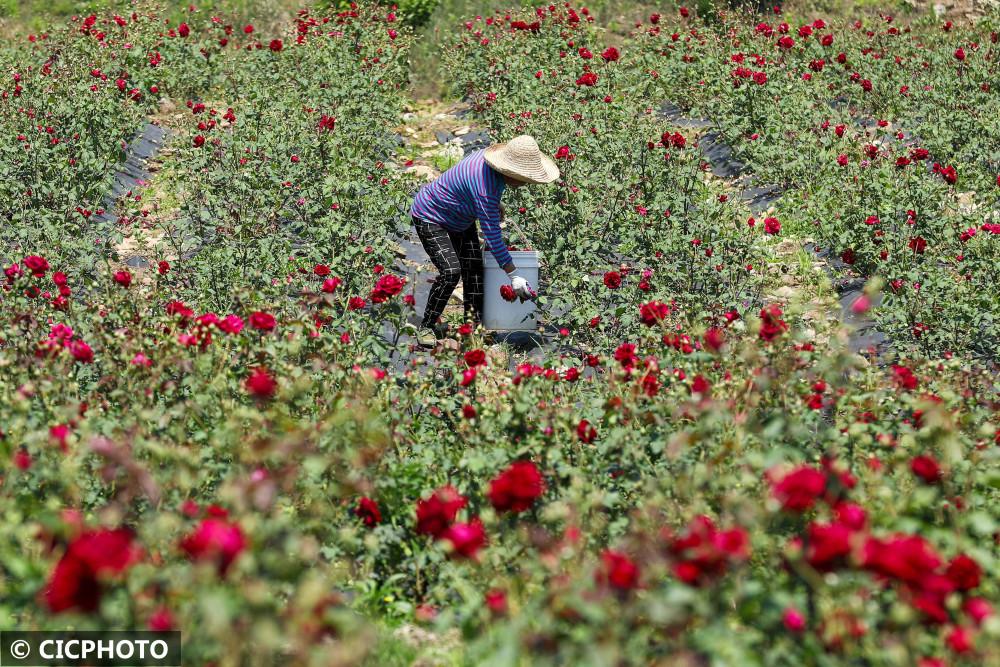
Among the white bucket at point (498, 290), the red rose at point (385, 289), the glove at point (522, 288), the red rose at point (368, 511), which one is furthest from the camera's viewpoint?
the white bucket at point (498, 290)

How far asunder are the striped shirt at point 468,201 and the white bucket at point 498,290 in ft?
0.62

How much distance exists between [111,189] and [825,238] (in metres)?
4.89

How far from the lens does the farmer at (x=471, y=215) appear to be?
5199 millimetres

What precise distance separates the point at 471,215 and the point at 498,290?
43cm

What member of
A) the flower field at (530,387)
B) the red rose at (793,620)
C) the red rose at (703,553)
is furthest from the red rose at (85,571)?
the red rose at (793,620)

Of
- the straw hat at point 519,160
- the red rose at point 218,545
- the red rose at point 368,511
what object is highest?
the red rose at point 218,545

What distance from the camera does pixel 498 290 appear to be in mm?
5445

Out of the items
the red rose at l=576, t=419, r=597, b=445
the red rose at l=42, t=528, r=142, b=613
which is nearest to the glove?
the red rose at l=576, t=419, r=597, b=445

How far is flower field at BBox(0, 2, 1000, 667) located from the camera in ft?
7.17

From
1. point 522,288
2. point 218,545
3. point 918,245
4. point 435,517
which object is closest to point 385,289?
point 522,288

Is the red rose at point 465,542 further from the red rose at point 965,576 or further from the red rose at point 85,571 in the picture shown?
the red rose at point 965,576

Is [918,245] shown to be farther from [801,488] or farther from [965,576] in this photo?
[801,488]

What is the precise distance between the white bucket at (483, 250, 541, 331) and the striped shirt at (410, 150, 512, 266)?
19 centimetres

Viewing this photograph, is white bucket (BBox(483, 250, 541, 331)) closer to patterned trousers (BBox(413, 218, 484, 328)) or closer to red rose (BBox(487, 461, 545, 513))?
patterned trousers (BBox(413, 218, 484, 328))
